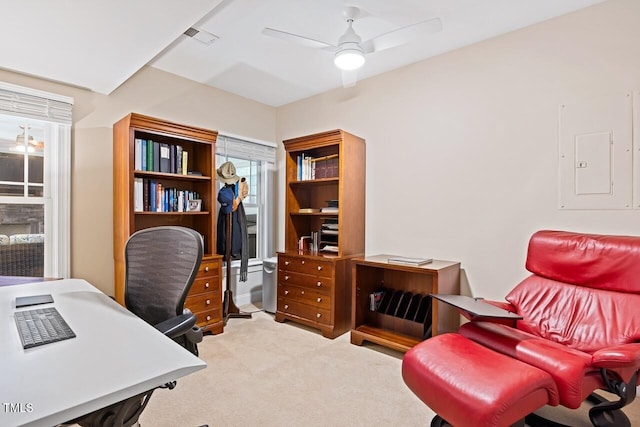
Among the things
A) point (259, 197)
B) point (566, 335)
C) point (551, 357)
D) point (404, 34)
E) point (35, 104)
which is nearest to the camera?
point (551, 357)

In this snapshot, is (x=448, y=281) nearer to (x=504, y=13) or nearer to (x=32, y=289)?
(x=504, y=13)

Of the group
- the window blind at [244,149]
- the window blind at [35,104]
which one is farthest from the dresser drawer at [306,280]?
the window blind at [35,104]

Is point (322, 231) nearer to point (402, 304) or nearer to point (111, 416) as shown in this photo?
point (402, 304)

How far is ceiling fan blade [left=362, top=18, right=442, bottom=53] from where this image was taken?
2.07 meters

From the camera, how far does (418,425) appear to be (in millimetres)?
1867

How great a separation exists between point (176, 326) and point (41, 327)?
0.48 m

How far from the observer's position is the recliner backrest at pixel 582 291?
6.17ft

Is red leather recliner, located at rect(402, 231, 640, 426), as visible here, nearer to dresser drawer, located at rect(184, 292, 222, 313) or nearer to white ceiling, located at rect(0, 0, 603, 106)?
white ceiling, located at rect(0, 0, 603, 106)

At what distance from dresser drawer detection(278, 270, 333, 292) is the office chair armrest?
1.77m

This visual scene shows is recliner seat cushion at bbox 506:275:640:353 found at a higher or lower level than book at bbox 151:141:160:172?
lower

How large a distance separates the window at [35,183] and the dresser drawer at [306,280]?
1.92m

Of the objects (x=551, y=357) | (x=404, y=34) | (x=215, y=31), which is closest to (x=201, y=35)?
(x=215, y=31)

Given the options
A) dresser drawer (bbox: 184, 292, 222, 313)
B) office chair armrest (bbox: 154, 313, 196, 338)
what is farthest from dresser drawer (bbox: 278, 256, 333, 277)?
office chair armrest (bbox: 154, 313, 196, 338)

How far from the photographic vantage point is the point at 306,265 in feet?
11.0
